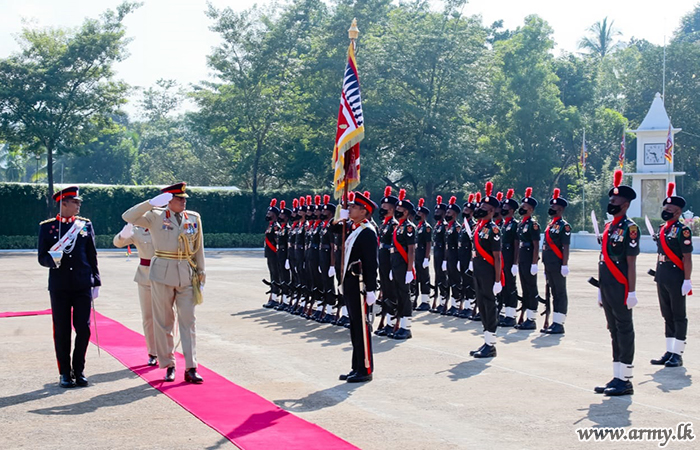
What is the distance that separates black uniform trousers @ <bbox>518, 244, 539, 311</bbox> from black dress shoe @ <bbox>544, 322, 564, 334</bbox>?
24.4 inches

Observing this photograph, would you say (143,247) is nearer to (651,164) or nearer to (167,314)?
(167,314)

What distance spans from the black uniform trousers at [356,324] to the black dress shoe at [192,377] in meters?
1.51

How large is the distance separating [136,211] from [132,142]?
7199 centimetres

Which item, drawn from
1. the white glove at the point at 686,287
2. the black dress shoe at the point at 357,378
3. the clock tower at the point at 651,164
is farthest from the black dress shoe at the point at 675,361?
the clock tower at the point at 651,164

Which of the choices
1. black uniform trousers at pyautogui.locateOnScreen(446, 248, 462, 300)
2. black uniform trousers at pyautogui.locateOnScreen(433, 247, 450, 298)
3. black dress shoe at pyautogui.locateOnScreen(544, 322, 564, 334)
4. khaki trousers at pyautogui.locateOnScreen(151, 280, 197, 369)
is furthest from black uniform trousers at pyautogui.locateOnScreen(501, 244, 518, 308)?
khaki trousers at pyautogui.locateOnScreen(151, 280, 197, 369)

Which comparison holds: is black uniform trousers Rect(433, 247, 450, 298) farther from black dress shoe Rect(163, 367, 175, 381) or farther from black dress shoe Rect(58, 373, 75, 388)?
black dress shoe Rect(58, 373, 75, 388)

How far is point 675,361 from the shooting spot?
29.9ft

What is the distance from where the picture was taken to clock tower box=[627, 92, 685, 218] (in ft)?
141

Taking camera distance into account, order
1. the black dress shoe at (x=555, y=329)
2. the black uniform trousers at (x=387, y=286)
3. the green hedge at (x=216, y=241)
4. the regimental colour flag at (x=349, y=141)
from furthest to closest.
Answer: the green hedge at (x=216, y=241) → the black dress shoe at (x=555, y=329) → the black uniform trousers at (x=387, y=286) → the regimental colour flag at (x=349, y=141)

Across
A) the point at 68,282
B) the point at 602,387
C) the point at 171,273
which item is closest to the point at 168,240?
the point at 171,273

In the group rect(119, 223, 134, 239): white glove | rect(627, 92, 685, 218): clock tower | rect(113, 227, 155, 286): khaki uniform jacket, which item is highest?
rect(627, 92, 685, 218): clock tower

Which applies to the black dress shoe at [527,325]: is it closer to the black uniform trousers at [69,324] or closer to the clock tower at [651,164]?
the black uniform trousers at [69,324]

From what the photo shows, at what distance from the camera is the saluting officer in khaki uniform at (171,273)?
8164 millimetres

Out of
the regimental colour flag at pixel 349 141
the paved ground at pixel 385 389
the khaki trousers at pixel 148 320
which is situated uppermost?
the regimental colour flag at pixel 349 141
